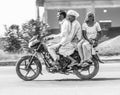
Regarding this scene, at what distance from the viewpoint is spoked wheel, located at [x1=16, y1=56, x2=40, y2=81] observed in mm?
11305

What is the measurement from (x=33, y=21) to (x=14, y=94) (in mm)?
16872

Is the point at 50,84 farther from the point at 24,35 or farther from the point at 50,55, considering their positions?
the point at 24,35

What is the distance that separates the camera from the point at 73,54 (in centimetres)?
1141

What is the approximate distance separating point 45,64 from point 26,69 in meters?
0.46

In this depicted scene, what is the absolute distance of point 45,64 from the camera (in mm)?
11320

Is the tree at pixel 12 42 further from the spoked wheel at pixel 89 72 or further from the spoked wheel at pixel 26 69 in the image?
the spoked wheel at pixel 89 72

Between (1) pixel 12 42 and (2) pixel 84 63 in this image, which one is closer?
(2) pixel 84 63

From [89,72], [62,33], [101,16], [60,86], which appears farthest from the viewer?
[101,16]

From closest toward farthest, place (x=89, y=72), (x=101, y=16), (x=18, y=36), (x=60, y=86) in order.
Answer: (x=60, y=86)
(x=89, y=72)
(x=18, y=36)
(x=101, y=16)

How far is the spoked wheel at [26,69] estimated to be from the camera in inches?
445

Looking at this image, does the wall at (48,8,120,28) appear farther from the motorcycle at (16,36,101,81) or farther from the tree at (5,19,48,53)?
the motorcycle at (16,36,101,81)

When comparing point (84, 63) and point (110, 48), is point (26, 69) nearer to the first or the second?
point (84, 63)

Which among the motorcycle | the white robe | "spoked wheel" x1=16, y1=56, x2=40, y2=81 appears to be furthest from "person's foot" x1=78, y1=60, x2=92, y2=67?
"spoked wheel" x1=16, y1=56, x2=40, y2=81

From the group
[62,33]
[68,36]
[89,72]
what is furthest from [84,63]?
[62,33]
